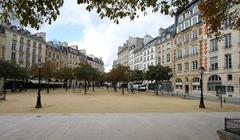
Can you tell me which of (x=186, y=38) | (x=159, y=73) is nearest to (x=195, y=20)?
(x=186, y=38)

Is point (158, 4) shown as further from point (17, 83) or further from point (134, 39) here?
point (134, 39)

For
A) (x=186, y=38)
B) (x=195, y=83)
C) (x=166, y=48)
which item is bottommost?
(x=195, y=83)

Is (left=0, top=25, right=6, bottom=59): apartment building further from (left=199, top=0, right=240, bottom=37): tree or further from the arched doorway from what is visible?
(left=199, top=0, right=240, bottom=37): tree

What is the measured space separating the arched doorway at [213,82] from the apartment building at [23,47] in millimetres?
37003

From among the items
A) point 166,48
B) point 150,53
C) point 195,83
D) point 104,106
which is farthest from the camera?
point 150,53

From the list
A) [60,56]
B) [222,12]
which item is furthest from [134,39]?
[222,12]

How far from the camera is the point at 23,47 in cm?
6012

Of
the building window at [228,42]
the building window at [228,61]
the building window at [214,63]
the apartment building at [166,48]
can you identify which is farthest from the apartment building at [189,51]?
the building window at [228,61]

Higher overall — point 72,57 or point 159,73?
point 72,57

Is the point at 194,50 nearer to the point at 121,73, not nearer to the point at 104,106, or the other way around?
the point at 121,73

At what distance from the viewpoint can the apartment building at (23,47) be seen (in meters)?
54.1

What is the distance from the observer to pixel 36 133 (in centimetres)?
896

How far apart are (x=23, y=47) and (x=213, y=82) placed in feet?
144

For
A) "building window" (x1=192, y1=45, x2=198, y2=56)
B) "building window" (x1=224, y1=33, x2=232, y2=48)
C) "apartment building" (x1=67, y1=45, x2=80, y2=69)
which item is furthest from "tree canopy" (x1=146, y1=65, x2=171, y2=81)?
"apartment building" (x1=67, y1=45, x2=80, y2=69)
